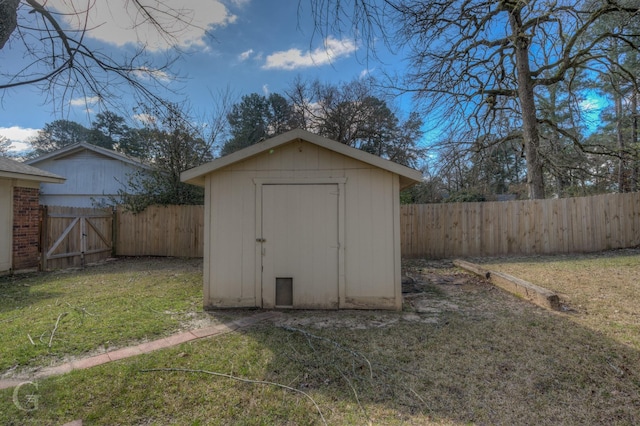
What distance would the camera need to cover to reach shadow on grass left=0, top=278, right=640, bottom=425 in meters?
2.20

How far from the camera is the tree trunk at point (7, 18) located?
240cm

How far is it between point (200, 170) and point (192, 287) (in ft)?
9.04

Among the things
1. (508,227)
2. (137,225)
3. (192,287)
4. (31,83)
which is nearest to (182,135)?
(137,225)

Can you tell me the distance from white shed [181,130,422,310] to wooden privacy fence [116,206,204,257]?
252 inches

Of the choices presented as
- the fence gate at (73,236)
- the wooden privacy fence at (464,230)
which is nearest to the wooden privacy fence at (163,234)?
the wooden privacy fence at (464,230)

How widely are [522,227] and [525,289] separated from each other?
505cm

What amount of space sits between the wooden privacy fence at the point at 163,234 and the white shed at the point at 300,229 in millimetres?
6392

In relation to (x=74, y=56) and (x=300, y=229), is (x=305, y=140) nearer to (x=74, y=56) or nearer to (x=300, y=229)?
(x=300, y=229)

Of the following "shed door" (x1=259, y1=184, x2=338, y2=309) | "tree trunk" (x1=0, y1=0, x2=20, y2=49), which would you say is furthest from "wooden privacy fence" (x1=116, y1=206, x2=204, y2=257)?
"tree trunk" (x1=0, y1=0, x2=20, y2=49)

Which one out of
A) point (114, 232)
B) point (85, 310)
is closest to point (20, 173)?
point (114, 232)

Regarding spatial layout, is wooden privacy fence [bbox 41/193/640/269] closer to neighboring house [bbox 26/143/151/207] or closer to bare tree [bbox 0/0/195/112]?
neighboring house [bbox 26/143/151/207]

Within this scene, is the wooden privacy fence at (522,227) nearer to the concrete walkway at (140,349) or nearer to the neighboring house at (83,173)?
the concrete walkway at (140,349)

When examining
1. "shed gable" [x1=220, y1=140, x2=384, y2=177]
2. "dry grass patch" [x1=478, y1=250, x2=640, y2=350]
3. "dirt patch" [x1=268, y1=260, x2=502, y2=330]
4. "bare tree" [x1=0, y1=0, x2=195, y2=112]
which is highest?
"bare tree" [x1=0, y1=0, x2=195, y2=112]

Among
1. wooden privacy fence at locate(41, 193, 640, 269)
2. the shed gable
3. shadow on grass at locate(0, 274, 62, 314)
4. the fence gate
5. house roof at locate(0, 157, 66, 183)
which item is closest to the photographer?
the shed gable
